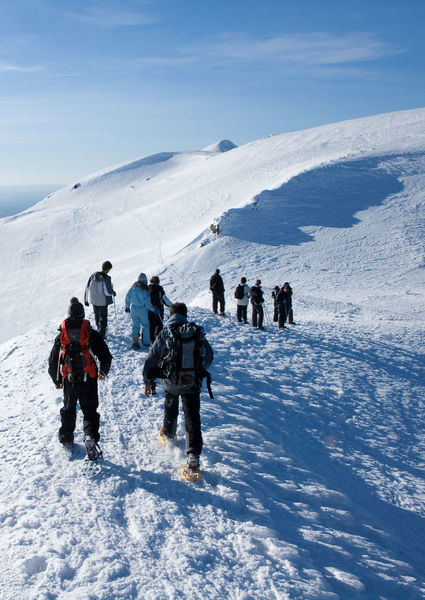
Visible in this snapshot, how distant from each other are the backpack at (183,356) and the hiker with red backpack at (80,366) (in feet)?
3.02

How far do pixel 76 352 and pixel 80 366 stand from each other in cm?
20

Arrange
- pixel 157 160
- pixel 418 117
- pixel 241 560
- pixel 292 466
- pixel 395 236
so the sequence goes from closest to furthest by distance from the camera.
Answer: pixel 241 560, pixel 292 466, pixel 395 236, pixel 418 117, pixel 157 160

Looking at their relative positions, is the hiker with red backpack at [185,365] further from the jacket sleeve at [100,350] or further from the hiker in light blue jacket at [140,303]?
the hiker in light blue jacket at [140,303]

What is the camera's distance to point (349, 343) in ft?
44.5

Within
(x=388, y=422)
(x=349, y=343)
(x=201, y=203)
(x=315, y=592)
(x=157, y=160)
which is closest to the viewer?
(x=315, y=592)

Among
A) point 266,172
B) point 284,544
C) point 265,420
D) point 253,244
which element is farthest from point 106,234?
point 284,544

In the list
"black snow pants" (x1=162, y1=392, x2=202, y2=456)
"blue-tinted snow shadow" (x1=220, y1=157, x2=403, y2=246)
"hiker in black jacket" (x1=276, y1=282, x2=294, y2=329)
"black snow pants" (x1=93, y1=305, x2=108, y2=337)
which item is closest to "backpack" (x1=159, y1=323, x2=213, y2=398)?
"black snow pants" (x1=162, y1=392, x2=202, y2=456)

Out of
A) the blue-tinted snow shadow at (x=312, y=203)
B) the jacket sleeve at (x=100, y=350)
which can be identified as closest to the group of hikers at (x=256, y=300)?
the jacket sleeve at (x=100, y=350)

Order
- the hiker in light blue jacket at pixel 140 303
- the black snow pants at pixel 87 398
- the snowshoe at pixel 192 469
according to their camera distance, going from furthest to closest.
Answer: the hiker in light blue jacket at pixel 140 303 → the black snow pants at pixel 87 398 → the snowshoe at pixel 192 469

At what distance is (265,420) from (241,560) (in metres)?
3.74

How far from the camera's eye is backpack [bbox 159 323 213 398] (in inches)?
223

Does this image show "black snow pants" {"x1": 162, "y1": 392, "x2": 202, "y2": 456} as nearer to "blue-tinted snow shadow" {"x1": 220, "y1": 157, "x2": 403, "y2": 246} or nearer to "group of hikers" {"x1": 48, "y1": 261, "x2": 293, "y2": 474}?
"group of hikers" {"x1": 48, "y1": 261, "x2": 293, "y2": 474}

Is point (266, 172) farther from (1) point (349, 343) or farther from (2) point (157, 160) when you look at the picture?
(2) point (157, 160)

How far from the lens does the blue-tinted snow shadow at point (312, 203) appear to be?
3500 cm
